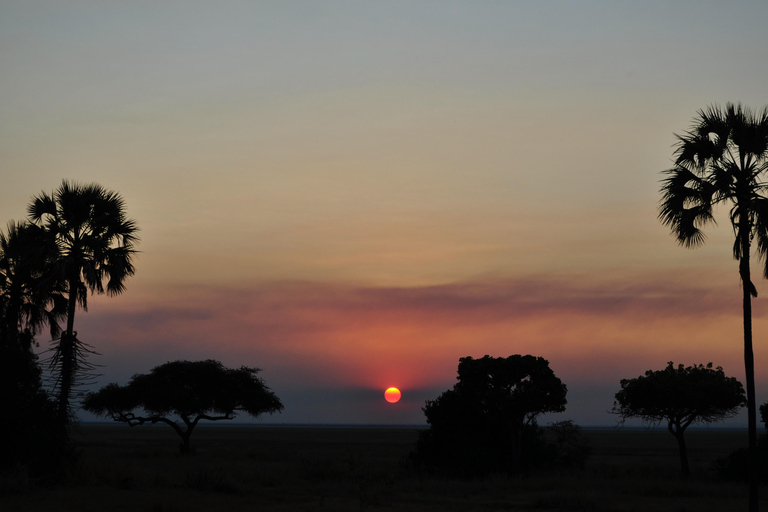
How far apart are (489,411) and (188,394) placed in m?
25.2

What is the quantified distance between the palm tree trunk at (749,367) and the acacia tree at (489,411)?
1566cm

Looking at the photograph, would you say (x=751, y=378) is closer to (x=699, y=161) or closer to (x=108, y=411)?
(x=699, y=161)

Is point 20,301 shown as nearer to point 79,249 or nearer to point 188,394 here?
point 79,249

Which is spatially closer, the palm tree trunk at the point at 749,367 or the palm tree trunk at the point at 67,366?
the palm tree trunk at the point at 749,367

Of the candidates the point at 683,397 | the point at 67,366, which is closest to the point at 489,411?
the point at 683,397

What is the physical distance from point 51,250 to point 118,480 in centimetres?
936

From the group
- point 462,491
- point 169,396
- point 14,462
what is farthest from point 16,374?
point 169,396

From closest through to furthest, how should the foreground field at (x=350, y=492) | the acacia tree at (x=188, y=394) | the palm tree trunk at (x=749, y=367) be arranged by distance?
the palm tree trunk at (x=749, y=367) → the foreground field at (x=350, y=492) → the acacia tree at (x=188, y=394)

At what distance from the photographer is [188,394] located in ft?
173

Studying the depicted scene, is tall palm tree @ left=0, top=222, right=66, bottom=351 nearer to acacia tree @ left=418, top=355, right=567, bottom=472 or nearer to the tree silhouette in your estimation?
the tree silhouette

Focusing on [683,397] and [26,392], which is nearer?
[26,392]

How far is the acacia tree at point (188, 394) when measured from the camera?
5281 cm

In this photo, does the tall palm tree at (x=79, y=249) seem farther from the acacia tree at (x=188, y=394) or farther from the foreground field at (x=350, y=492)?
the acacia tree at (x=188, y=394)

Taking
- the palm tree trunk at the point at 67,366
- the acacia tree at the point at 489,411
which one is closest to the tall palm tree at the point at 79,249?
the palm tree trunk at the point at 67,366
